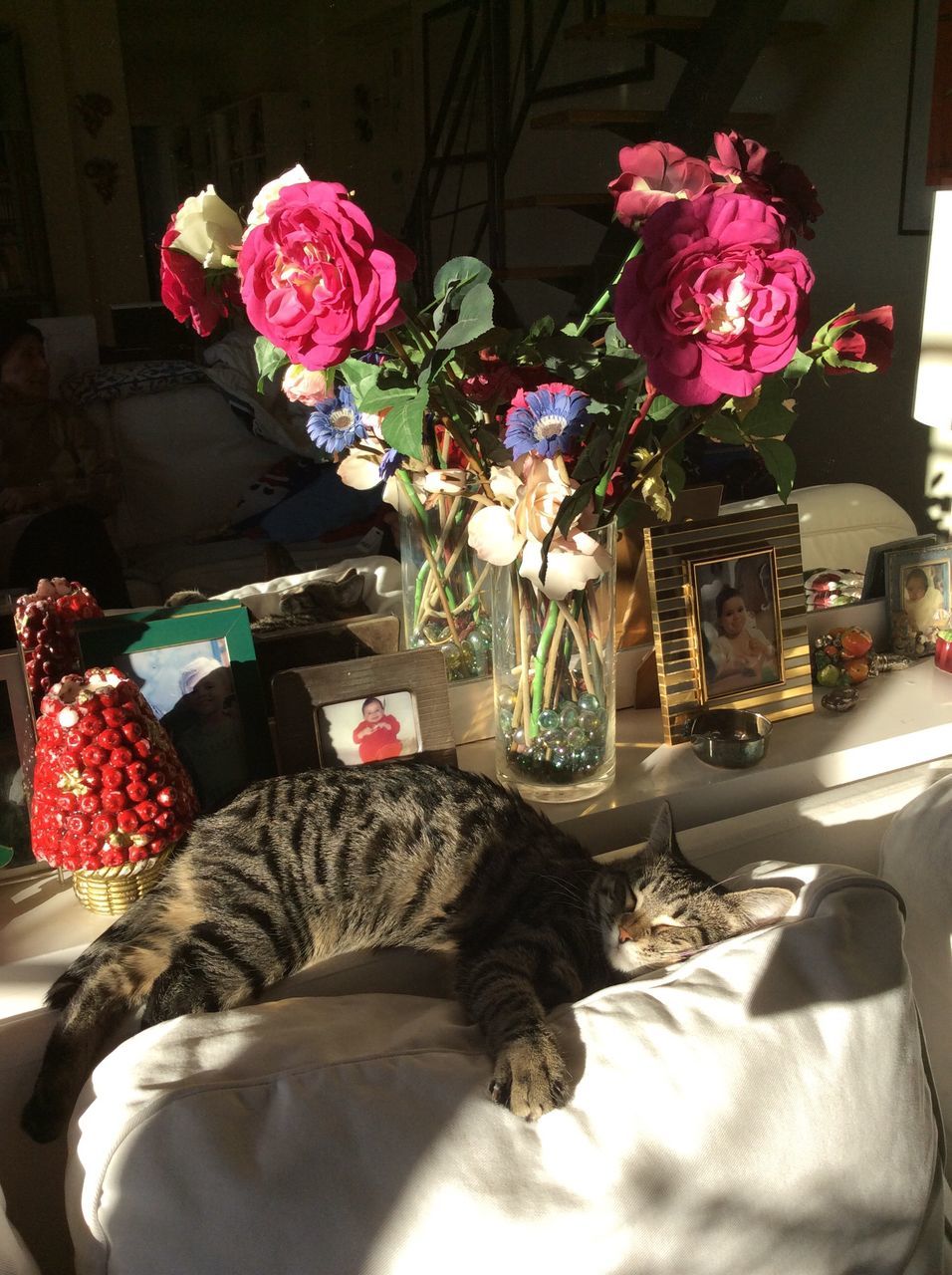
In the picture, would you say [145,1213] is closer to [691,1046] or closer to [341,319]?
[691,1046]

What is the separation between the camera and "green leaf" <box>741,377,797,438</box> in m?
1.04

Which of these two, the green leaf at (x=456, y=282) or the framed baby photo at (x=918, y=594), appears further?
the framed baby photo at (x=918, y=594)

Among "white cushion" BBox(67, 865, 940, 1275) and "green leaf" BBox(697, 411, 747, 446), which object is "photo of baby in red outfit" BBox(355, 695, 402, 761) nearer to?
"white cushion" BBox(67, 865, 940, 1275)

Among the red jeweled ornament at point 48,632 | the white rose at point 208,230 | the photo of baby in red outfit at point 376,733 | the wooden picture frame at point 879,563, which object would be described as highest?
the white rose at point 208,230

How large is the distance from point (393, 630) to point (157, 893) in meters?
0.40

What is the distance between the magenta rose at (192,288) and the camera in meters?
0.93

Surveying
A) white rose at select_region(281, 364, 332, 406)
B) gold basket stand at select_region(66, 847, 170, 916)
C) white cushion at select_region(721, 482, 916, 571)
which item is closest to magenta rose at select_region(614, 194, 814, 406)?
white rose at select_region(281, 364, 332, 406)

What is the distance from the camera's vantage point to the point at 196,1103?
0.70 metres

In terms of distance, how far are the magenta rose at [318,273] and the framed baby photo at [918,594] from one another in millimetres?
997

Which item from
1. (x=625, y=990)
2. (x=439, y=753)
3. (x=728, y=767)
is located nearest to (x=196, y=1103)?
(x=625, y=990)

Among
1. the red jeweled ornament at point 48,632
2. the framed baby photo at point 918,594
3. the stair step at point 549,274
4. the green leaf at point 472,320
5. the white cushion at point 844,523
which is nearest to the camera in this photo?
the green leaf at point 472,320

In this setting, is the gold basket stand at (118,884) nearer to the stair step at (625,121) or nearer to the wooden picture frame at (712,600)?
the wooden picture frame at (712,600)

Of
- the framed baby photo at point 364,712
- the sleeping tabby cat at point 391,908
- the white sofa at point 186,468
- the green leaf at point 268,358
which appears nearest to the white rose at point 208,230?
the green leaf at point 268,358

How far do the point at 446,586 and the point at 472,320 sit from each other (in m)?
0.38
